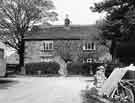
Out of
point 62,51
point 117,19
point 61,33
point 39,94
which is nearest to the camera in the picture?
point 39,94

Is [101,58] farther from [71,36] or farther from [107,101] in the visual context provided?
[107,101]

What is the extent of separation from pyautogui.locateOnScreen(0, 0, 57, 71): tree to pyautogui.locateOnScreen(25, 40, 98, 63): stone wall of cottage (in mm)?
2433

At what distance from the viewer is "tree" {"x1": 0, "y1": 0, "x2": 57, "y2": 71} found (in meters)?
44.5

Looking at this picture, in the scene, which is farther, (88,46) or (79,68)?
(88,46)

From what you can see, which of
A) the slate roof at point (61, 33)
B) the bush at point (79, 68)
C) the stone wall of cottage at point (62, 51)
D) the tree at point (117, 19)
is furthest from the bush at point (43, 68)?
the tree at point (117, 19)

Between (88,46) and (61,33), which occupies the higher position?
(61,33)

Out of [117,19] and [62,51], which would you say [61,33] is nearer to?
[62,51]

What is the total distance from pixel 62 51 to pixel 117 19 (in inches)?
982

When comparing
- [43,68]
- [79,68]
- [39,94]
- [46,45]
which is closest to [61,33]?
[46,45]

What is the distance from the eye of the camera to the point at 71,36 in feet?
157

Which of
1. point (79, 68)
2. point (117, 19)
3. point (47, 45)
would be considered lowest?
point (79, 68)

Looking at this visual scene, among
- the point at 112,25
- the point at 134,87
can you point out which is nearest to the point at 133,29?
the point at 112,25

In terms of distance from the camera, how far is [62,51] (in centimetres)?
4631

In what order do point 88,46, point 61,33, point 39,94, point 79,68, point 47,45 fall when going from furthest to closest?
point 61,33 < point 47,45 < point 88,46 < point 79,68 < point 39,94
